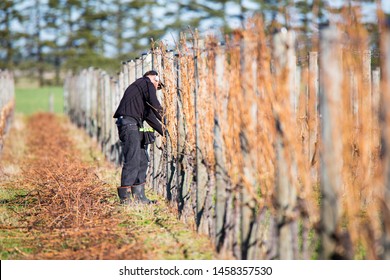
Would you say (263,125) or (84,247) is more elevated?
(263,125)

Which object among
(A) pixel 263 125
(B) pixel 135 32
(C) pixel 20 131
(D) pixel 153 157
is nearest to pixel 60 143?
(C) pixel 20 131

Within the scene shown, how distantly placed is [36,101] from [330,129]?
46145 millimetres

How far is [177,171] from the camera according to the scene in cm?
807

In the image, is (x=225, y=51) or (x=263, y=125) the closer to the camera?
(x=263, y=125)

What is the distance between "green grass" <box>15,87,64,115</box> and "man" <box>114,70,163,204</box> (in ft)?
114

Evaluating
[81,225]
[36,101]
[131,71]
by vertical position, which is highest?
[36,101]

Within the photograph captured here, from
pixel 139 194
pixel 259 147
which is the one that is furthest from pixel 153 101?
pixel 259 147

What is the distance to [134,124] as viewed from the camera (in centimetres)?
896

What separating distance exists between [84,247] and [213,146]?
5.12 ft

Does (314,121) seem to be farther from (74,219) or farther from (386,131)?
(386,131)

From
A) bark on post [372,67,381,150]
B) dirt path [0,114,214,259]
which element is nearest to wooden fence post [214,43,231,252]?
dirt path [0,114,214,259]

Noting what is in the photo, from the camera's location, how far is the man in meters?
8.93

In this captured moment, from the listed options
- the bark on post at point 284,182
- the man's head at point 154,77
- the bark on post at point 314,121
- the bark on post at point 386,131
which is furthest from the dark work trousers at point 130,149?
the bark on post at point 386,131
